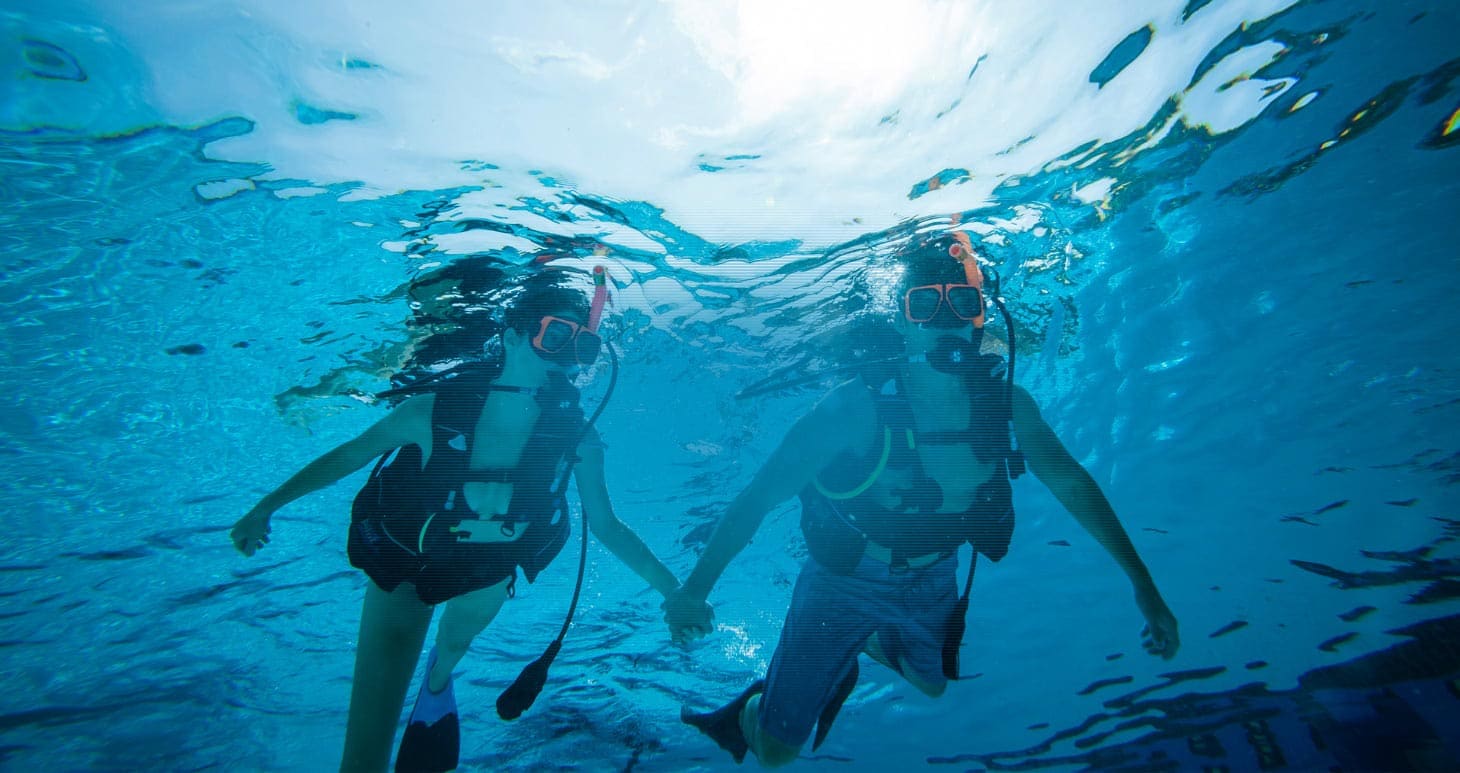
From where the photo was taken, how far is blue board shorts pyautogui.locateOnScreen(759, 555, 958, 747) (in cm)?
459

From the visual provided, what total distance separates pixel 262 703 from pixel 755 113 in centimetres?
2059

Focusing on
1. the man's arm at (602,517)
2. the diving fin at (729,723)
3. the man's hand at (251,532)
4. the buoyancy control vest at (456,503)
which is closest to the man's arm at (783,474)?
the man's arm at (602,517)

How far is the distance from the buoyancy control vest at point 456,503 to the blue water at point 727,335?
2.38m

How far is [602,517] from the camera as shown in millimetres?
5371

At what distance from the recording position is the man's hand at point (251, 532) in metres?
3.86

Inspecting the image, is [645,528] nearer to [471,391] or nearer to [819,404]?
[471,391]

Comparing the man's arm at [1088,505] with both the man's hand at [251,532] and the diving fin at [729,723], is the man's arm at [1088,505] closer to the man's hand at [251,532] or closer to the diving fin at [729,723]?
the diving fin at [729,723]

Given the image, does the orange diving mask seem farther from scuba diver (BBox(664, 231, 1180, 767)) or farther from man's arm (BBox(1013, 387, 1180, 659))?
man's arm (BBox(1013, 387, 1180, 659))

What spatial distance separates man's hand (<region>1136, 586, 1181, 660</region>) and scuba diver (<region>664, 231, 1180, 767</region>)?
0.04 feet

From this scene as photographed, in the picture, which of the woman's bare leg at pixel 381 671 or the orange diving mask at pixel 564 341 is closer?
the woman's bare leg at pixel 381 671

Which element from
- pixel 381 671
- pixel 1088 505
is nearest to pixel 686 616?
pixel 381 671

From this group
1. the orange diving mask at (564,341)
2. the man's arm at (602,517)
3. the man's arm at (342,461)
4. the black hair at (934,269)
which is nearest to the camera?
the man's arm at (342,461)

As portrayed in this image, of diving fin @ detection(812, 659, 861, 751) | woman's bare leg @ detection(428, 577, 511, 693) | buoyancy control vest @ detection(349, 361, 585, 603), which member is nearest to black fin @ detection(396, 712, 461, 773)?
woman's bare leg @ detection(428, 577, 511, 693)

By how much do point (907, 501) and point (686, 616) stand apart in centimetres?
187
